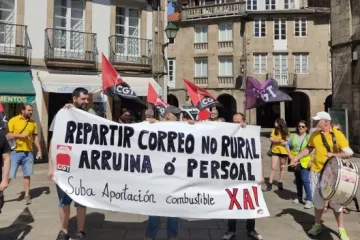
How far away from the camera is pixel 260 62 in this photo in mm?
33312

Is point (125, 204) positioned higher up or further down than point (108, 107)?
further down

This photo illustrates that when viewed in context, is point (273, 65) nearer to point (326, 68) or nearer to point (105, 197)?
point (326, 68)

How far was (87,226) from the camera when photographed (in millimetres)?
6062

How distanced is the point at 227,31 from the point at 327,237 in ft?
97.7

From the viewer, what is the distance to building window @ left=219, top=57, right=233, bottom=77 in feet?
110

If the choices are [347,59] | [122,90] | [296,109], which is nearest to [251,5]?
[296,109]

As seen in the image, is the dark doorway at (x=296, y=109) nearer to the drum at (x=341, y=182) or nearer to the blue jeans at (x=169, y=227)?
the drum at (x=341, y=182)

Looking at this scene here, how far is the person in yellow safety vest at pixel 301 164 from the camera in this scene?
7.43 metres

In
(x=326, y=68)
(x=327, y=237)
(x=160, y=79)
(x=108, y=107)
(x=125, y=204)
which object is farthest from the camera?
(x=326, y=68)

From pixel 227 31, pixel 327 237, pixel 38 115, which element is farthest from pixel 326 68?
pixel 327 237

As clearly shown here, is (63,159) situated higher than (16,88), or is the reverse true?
(16,88)

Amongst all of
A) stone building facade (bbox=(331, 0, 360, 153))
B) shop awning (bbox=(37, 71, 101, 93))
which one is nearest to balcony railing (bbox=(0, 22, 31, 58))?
shop awning (bbox=(37, 71, 101, 93))

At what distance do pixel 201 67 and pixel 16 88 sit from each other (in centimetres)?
2322

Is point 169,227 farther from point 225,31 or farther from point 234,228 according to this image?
point 225,31
